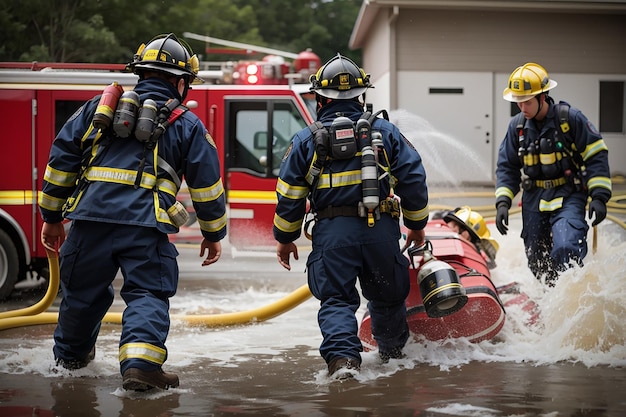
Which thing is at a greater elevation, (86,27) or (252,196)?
(86,27)

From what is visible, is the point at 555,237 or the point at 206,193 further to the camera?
the point at 555,237

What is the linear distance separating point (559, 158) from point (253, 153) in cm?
389

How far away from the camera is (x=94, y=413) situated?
15.3 feet

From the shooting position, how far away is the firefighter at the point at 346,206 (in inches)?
221

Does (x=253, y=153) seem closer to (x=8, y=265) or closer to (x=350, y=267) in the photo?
(x=8, y=265)

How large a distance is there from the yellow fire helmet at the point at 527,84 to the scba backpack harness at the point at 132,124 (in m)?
2.88

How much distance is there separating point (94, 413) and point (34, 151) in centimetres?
488

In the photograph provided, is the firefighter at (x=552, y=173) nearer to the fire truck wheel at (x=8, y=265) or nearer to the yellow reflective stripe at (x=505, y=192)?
the yellow reflective stripe at (x=505, y=192)

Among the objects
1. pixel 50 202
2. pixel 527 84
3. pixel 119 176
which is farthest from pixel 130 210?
pixel 527 84

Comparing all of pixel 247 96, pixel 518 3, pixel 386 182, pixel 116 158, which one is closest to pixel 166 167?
pixel 116 158

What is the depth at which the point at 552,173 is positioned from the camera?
282 inches

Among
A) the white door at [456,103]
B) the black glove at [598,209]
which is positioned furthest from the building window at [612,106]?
the black glove at [598,209]

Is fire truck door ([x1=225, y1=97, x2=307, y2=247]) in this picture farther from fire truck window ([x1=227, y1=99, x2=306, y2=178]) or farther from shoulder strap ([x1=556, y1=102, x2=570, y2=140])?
shoulder strap ([x1=556, y1=102, x2=570, y2=140])

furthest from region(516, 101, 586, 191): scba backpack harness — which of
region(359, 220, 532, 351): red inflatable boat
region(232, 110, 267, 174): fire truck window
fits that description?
region(232, 110, 267, 174): fire truck window
